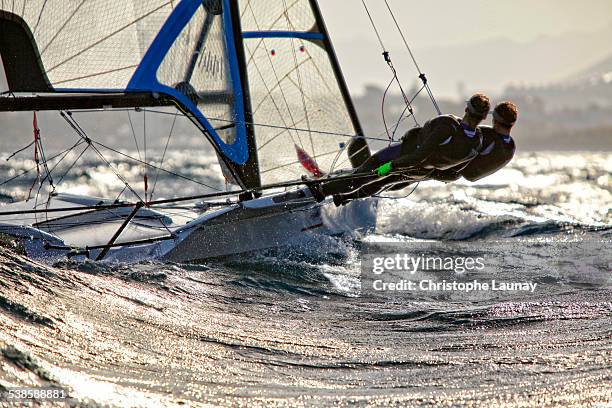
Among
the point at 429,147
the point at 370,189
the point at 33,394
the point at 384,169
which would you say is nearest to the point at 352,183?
the point at 370,189

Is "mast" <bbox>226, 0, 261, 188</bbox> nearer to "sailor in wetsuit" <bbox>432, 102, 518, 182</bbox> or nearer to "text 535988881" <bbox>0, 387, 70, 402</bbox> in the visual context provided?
"sailor in wetsuit" <bbox>432, 102, 518, 182</bbox>

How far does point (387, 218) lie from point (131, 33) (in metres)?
3.98

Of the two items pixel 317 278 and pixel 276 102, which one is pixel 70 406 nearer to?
pixel 317 278

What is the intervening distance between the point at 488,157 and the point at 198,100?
2340mm

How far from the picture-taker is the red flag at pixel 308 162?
27.4 feet

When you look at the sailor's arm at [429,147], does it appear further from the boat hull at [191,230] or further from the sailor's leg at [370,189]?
the boat hull at [191,230]

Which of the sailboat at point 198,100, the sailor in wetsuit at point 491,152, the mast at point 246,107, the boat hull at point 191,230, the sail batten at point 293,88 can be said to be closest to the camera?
the boat hull at point 191,230

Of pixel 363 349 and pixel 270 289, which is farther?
pixel 270 289

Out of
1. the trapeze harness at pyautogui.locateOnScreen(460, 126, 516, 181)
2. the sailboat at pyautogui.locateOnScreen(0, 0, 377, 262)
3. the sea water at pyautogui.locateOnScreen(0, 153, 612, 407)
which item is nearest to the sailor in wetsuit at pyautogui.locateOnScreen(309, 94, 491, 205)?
the trapeze harness at pyautogui.locateOnScreen(460, 126, 516, 181)

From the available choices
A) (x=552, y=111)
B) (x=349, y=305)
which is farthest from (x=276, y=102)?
(x=552, y=111)

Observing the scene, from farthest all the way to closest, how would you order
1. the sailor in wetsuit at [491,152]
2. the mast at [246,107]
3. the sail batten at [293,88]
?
the sail batten at [293,88] → the mast at [246,107] → the sailor in wetsuit at [491,152]

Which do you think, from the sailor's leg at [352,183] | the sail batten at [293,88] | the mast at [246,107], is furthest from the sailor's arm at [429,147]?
the sail batten at [293,88]

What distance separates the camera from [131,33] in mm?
6859

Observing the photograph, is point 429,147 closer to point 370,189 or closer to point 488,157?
point 488,157
